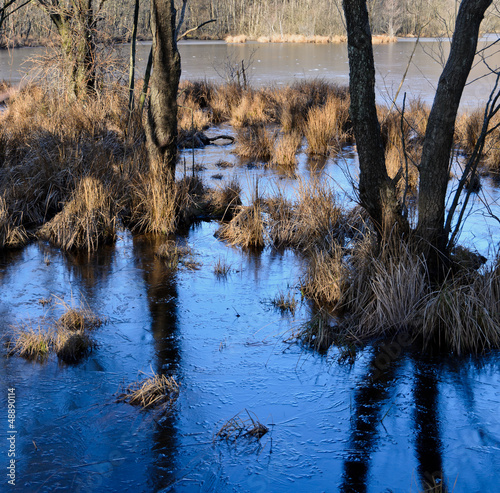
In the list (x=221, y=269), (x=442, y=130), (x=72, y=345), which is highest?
(x=442, y=130)

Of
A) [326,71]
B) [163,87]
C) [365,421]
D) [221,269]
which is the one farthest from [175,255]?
[326,71]

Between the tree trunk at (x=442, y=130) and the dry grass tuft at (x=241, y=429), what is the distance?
2.39m

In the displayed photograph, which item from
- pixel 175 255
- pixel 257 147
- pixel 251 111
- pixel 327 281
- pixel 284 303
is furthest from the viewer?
→ pixel 251 111

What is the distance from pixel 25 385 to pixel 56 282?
1.88m

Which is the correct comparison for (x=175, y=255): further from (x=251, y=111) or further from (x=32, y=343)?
(x=251, y=111)

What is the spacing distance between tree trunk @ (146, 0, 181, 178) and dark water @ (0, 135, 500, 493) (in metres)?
2.73

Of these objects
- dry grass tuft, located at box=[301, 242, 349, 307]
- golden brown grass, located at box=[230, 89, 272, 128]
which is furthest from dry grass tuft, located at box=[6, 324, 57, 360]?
golden brown grass, located at box=[230, 89, 272, 128]

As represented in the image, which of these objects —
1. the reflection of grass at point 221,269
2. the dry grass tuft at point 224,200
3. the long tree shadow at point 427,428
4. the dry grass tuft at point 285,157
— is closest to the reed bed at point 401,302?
the long tree shadow at point 427,428

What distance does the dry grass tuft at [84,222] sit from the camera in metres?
6.50

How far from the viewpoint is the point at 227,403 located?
3697 mm

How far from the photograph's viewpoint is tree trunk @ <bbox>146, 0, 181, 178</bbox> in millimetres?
7141

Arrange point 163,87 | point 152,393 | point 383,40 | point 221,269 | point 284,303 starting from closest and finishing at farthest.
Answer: point 152,393 < point 284,303 < point 221,269 < point 163,87 < point 383,40

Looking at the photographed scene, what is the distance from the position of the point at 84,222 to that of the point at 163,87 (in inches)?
84.4

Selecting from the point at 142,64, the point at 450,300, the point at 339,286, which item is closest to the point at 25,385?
the point at 339,286
